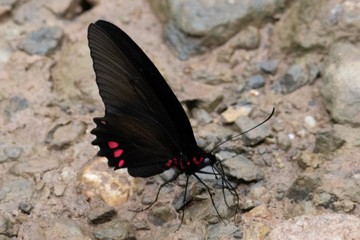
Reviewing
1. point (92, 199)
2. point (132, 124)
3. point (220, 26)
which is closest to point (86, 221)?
point (92, 199)

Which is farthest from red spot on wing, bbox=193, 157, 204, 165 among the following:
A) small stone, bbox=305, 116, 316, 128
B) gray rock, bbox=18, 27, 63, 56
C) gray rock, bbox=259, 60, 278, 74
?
gray rock, bbox=18, 27, 63, 56

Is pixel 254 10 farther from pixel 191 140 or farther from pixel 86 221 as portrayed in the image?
pixel 86 221

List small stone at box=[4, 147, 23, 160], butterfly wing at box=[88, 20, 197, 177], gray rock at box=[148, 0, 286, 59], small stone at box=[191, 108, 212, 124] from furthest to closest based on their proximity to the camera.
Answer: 1. gray rock at box=[148, 0, 286, 59]
2. small stone at box=[191, 108, 212, 124]
3. small stone at box=[4, 147, 23, 160]
4. butterfly wing at box=[88, 20, 197, 177]

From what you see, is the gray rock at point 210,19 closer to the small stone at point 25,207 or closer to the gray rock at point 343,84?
the gray rock at point 343,84

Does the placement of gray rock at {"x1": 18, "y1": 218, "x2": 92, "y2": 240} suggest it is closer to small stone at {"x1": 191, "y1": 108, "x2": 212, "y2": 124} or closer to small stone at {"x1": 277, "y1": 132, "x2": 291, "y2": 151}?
small stone at {"x1": 191, "y1": 108, "x2": 212, "y2": 124}

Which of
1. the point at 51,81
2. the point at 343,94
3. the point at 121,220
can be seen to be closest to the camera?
the point at 121,220

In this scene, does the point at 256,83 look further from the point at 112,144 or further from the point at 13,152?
the point at 13,152
